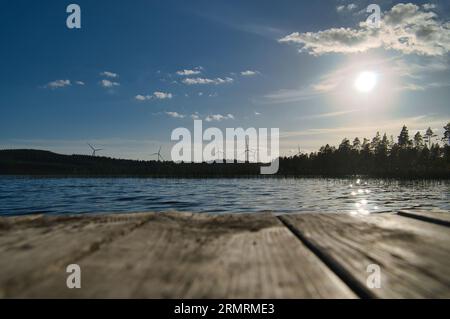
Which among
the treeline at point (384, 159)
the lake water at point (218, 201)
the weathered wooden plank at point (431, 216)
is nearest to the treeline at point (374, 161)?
the treeline at point (384, 159)

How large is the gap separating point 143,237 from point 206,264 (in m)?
0.57

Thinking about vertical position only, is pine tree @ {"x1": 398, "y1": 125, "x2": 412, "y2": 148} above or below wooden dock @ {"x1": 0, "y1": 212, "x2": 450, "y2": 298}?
above

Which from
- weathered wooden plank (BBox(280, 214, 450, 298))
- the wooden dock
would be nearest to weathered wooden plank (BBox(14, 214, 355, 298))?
the wooden dock

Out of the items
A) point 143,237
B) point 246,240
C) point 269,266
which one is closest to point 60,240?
point 143,237

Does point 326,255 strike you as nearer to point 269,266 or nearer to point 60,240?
point 269,266

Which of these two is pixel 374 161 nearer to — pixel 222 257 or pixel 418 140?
pixel 418 140

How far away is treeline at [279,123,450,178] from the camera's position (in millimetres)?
126250

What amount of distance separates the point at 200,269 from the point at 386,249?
963 mm

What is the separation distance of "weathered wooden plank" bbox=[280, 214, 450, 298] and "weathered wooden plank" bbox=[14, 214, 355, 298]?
108 mm

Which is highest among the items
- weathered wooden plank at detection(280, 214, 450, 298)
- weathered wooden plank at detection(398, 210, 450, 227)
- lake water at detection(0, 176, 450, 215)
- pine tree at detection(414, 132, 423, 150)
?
pine tree at detection(414, 132, 423, 150)

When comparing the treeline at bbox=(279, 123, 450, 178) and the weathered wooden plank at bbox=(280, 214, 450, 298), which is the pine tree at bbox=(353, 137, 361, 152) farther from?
the weathered wooden plank at bbox=(280, 214, 450, 298)

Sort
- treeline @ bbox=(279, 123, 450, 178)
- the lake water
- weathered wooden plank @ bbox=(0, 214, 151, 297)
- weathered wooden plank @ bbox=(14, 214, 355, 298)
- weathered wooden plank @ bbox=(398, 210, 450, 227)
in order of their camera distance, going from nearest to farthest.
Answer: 1. weathered wooden plank @ bbox=(14, 214, 355, 298)
2. weathered wooden plank @ bbox=(0, 214, 151, 297)
3. weathered wooden plank @ bbox=(398, 210, 450, 227)
4. the lake water
5. treeline @ bbox=(279, 123, 450, 178)

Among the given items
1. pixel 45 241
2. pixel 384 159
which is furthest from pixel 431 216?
pixel 384 159

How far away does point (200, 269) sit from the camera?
1.33 metres
